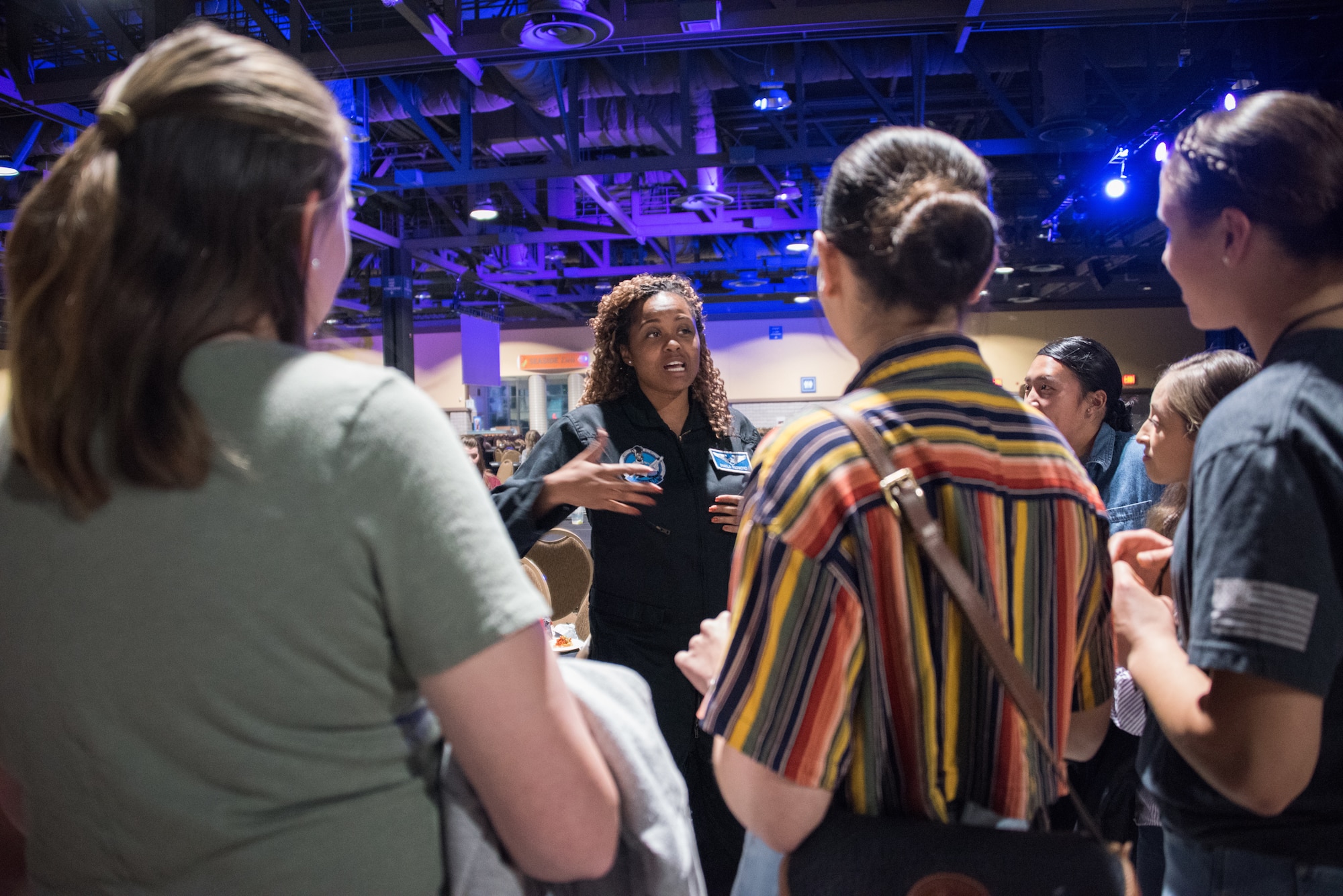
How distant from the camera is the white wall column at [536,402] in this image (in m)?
16.8

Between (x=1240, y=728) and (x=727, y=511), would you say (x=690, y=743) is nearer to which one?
(x=727, y=511)

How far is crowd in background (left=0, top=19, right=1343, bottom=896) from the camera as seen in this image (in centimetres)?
70

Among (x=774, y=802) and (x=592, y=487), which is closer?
(x=774, y=802)

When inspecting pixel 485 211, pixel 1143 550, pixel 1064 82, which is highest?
pixel 1064 82

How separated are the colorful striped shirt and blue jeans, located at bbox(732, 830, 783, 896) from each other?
0.14 meters

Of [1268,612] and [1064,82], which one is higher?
[1064,82]

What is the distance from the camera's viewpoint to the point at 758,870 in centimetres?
109

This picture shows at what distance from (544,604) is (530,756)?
135 millimetres

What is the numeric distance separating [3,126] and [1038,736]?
35.3 ft

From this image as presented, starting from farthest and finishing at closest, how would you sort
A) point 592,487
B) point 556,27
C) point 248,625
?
point 556,27
point 592,487
point 248,625

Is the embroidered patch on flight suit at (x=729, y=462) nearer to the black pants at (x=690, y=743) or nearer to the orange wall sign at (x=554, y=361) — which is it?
the black pants at (x=690, y=743)

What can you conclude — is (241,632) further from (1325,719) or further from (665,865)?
(1325,719)

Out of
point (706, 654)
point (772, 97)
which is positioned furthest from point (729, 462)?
point (772, 97)

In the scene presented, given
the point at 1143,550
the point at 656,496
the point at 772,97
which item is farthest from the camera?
the point at 772,97
